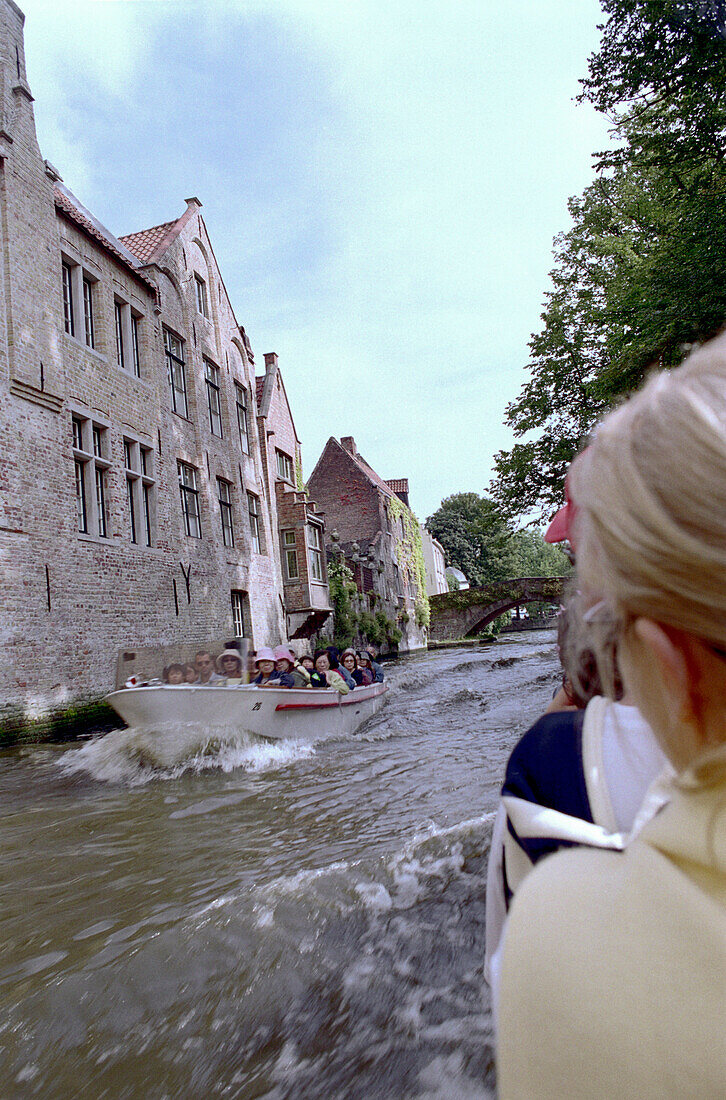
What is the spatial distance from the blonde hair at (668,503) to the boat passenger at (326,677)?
1035 centimetres

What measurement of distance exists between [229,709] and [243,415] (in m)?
13.8

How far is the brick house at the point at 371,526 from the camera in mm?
35475

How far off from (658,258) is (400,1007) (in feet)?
43.5

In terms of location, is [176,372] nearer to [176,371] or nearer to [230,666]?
[176,371]

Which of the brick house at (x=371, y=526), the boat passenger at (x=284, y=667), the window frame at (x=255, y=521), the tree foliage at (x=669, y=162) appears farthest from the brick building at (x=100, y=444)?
the brick house at (x=371, y=526)

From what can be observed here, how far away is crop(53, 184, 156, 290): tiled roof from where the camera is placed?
41.6ft

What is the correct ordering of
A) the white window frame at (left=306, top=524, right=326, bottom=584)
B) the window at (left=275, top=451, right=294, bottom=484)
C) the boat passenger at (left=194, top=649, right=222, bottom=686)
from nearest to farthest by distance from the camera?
the boat passenger at (left=194, top=649, right=222, bottom=686) < the white window frame at (left=306, top=524, right=326, bottom=584) < the window at (left=275, top=451, right=294, bottom=484)

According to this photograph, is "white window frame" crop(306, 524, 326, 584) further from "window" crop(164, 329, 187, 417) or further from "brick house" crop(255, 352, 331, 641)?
"window" crop(164, 329, 187, 417)

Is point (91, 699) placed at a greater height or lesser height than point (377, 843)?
greater

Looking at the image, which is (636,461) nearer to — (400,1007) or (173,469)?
(400,1007)

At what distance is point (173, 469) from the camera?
15742 mm

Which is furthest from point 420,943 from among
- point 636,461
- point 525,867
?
point 636,461

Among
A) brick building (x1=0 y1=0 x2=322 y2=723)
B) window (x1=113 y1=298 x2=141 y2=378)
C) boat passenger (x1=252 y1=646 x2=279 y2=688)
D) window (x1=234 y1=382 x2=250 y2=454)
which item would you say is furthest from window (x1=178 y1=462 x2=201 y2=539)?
boat passenger (x1=252 y1=646 x2=279 y2=688)

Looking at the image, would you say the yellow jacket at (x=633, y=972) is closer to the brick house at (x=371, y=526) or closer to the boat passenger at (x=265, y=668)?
the boat passenger at (x=265, y=668)
